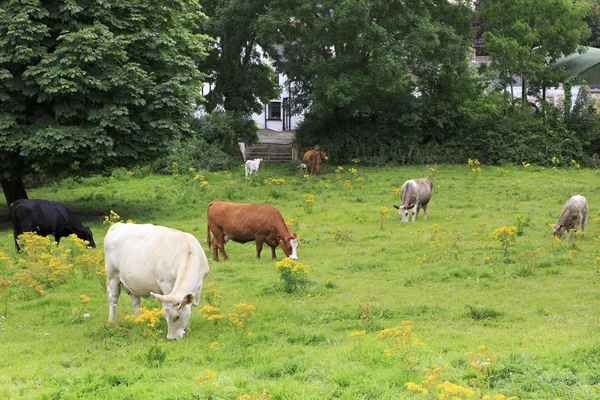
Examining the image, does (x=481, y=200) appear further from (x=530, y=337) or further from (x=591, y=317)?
(x=530, y=337)

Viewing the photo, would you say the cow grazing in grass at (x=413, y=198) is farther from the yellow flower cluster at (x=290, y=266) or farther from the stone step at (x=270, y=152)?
the stone step at (x=270, y=152)

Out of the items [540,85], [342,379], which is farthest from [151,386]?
[540,85]

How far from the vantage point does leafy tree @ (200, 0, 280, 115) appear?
39.8 meters

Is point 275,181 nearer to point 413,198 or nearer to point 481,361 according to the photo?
point 413,198

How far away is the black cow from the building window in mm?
39554

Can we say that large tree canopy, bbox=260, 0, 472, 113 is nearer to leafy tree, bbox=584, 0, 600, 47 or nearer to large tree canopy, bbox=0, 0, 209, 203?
large tree canopy, bbox=0, 0, 209, 203

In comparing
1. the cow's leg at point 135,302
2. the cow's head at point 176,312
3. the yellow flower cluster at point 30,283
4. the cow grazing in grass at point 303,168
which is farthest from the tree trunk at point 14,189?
the cow's head at point 176,312

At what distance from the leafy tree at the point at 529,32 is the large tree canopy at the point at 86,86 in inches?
861

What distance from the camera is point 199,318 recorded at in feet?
38.2

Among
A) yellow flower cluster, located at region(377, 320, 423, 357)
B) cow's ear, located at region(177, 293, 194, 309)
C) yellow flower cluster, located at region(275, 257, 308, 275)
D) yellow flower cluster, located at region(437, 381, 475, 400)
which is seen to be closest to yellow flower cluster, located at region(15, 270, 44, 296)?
yellow flower cluster, located at region(275, 257, 308, 275)

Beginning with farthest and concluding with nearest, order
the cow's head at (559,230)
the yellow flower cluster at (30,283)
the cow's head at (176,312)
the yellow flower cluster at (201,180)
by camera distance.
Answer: the yellow flower cluster at (201,180)
the cow's head at (559,230)
the yellow flower cluster at (30,283)
the cow's head at (176,312)

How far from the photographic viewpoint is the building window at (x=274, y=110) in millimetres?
58362

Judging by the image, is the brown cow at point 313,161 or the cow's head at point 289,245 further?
the brown cow at point 313,161

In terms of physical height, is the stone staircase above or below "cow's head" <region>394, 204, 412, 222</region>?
above
